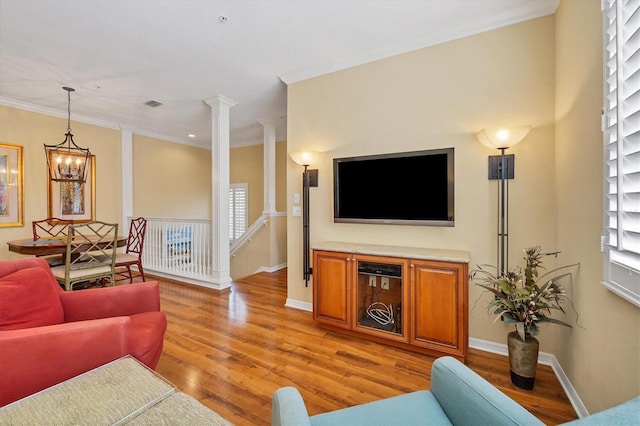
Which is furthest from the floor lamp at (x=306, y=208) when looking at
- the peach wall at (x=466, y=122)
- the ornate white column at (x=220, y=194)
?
the ornate white column at (x=220, y=194)

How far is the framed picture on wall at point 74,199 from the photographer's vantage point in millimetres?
4535

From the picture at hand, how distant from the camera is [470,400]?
39.1 inches

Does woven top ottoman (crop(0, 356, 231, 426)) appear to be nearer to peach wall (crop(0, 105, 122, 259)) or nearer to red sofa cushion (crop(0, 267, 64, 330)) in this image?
red sofa cushion (crop(0, 267, 64, 330))

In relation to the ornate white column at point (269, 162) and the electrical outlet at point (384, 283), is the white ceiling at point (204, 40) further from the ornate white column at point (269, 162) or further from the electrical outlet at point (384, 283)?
the electrical outlet at point (384, 283)

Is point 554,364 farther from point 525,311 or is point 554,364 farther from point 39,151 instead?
point 39,151

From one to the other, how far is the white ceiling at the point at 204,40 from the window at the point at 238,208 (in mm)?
3310

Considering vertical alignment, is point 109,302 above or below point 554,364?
above

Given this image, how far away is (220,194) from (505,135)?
3.60 meters

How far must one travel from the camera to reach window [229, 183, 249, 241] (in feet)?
23.6

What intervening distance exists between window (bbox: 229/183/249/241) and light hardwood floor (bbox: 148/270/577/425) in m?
4.13

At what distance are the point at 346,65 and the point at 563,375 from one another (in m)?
3.35

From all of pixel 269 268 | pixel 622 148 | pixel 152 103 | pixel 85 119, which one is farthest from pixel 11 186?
pixel 622 148

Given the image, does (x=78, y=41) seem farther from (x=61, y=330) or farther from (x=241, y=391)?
(x=241, y=391)

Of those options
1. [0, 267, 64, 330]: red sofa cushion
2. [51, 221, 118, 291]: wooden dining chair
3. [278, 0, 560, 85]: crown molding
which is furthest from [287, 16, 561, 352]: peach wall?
[51, 221, 118, 291]: wooden dining chair
